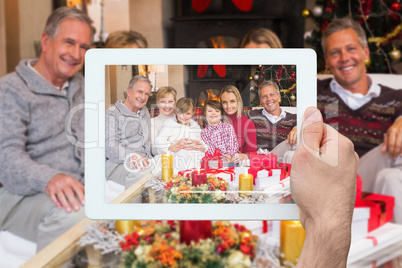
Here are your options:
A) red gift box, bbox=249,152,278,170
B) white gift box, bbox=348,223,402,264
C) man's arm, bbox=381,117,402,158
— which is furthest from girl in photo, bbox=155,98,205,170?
man's arm, bbox=381,117,402,158

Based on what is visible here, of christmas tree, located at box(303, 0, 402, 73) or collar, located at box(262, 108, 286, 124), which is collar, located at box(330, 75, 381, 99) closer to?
christmas tree, located at box(303, 0, 402, 73)

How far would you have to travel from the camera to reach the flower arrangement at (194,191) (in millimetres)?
712

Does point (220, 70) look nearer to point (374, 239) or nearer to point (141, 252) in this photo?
point (141, 252)

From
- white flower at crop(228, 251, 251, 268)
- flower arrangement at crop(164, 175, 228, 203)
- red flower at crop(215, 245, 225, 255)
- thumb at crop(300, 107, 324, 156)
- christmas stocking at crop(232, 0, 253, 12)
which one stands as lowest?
white flower at crop(228, 251, 251, 268)

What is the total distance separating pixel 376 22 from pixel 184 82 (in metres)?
1.76

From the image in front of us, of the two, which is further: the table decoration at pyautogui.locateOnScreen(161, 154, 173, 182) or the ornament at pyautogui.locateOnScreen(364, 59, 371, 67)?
the ornament at pyautogui.locateOnScreen(364, 59, 371, 67)

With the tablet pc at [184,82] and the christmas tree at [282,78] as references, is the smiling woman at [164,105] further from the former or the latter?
the christmas tree at [282,78]

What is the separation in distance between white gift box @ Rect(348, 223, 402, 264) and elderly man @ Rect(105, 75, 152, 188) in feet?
2.80

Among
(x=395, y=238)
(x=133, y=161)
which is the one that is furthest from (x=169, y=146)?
(x=395, y=238)

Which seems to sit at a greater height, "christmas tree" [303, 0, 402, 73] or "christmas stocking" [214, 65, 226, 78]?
"christmas tree" [303, 0, 402, 73]

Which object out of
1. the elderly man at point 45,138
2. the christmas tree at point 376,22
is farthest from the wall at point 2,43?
the christmas tree at point 376,22

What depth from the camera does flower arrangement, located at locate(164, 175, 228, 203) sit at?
2.34 ft

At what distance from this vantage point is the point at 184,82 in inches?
28.0

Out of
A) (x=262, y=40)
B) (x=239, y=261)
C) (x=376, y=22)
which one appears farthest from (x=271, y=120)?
(x=376, y=22)
